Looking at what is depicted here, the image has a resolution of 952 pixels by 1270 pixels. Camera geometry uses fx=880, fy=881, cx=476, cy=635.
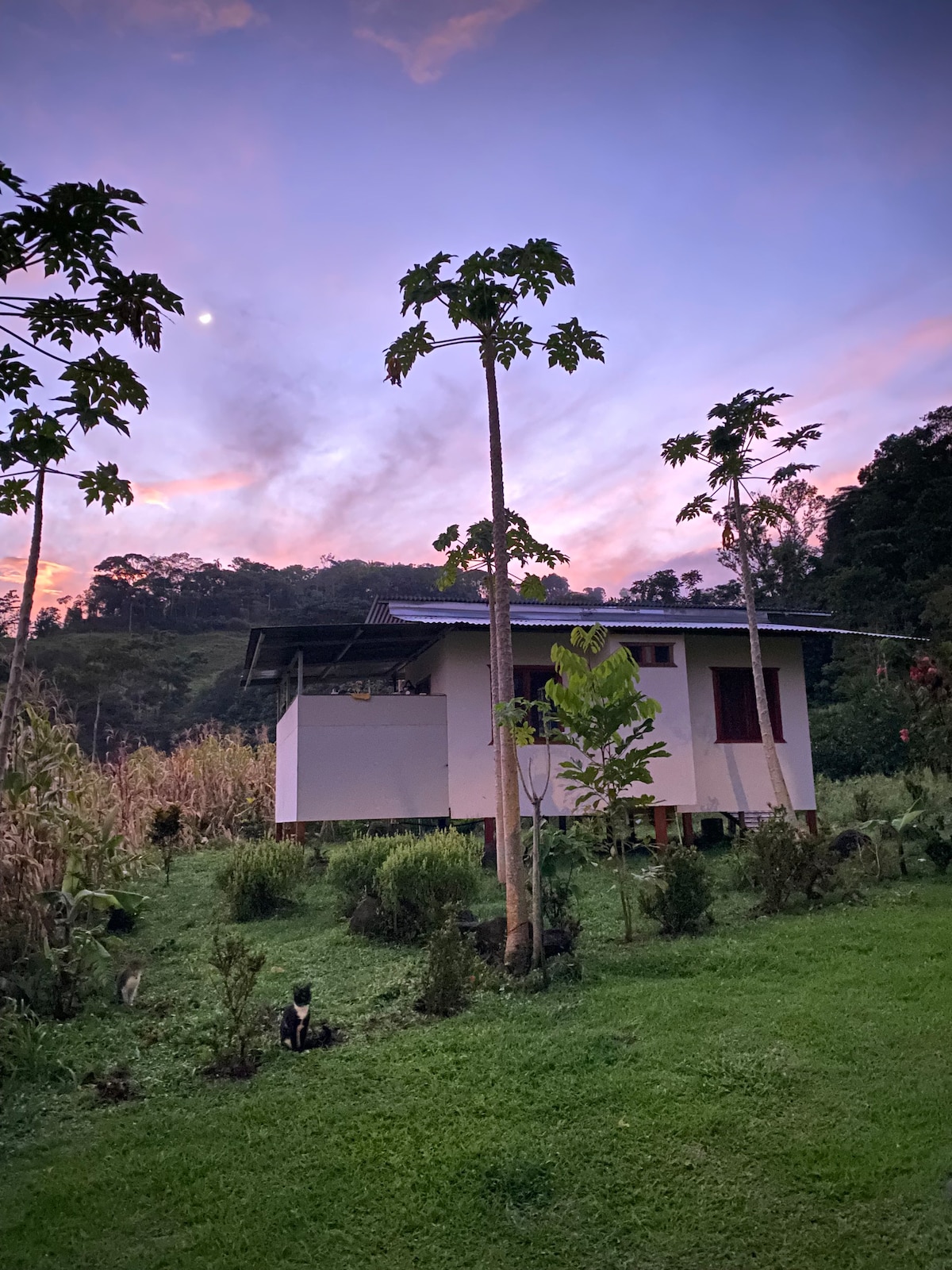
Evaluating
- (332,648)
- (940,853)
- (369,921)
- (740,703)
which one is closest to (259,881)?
(369,921)

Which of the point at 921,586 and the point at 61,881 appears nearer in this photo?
the point at 61,881

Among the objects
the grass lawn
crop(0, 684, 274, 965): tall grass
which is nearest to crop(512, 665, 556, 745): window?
crop(0, 684, 274, 965): tall grass

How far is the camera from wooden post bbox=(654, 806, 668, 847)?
1391 centimetres

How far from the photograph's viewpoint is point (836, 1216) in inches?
145

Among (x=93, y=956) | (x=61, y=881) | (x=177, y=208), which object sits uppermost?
(x=177, y=208)

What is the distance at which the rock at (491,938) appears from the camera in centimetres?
754

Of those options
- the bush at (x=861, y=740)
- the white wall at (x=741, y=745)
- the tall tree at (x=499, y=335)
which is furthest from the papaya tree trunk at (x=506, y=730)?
the bush at (x=861, y=740)

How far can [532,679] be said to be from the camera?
14.6 metres

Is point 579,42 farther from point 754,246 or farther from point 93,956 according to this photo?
point 93,956

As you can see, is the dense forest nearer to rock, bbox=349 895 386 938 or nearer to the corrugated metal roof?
the corrugated metal roof

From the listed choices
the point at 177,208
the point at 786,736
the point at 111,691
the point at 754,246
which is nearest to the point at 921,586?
the point at 786,736

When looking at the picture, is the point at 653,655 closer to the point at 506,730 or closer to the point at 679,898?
the point at 679,898

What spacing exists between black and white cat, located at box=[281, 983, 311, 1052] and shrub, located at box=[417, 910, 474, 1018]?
990 mm

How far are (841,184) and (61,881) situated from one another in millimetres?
10491
